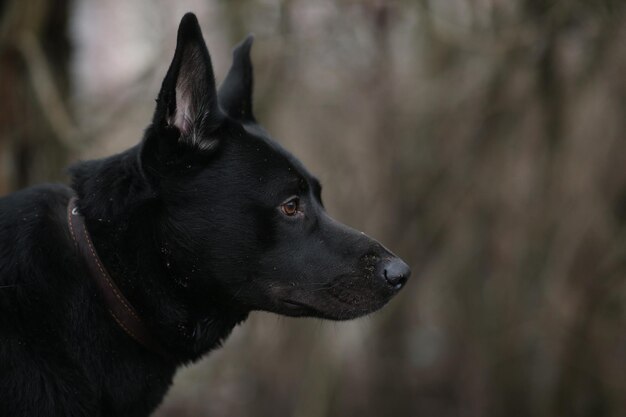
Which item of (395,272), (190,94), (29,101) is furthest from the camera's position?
(29,101)

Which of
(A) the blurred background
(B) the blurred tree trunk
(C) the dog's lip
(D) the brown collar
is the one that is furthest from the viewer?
(A) the blurred background

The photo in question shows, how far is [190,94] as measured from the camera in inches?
113

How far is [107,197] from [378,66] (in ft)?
19.8

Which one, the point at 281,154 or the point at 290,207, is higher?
the point at 281,154

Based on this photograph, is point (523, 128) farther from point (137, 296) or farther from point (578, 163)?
point (137, 296)

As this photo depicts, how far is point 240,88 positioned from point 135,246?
98 centimetres

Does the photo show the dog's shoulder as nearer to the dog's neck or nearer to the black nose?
the dog's neck

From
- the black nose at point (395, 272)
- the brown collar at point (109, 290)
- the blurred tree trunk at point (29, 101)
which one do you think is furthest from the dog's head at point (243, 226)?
the blurred tree trunk at point (29, 101)

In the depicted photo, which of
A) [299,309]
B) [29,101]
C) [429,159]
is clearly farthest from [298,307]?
[429,159]

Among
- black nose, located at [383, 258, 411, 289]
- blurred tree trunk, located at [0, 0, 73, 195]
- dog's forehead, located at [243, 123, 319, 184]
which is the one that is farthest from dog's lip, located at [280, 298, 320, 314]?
blurred tree trunk, located at [0, 0, 73, 195]

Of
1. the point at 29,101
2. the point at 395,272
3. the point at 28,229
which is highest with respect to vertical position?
the point at 28,229

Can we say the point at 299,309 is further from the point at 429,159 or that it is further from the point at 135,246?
the point at 429,159

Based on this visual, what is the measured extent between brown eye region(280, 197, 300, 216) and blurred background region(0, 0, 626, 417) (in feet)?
6.82

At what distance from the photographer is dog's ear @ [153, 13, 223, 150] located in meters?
2.68
